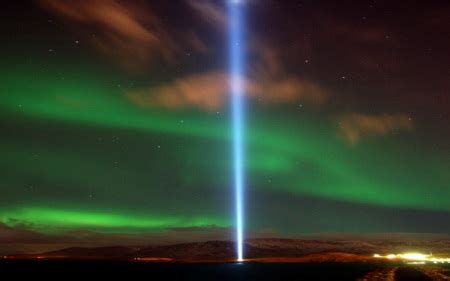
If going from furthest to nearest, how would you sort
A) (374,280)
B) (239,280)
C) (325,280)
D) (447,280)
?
(239,280), (325,280), (374,280), (447,280)

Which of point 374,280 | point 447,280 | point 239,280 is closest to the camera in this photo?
point 447,280

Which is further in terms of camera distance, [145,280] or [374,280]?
[145,280]

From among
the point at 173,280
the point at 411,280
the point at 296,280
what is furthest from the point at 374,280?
the point at 173,280

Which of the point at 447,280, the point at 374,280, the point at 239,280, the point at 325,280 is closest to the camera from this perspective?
the point at 447,280

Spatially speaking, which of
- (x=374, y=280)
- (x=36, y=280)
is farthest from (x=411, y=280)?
(x=36, y=280)

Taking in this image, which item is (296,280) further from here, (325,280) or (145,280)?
(145,280)

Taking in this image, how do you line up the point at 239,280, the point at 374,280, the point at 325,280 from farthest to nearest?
the point at 239,280
the point at 325,280
the point at 374,280

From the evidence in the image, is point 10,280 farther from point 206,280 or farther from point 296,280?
point 296,280

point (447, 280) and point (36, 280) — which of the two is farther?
point (36, 280)
